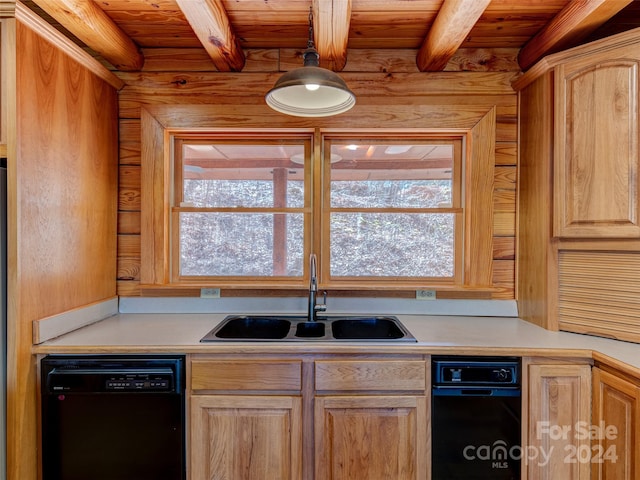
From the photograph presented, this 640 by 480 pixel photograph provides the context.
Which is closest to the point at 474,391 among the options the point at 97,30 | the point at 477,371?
the point at 477,371

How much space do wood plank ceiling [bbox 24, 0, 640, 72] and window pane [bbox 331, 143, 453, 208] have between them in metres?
0.47

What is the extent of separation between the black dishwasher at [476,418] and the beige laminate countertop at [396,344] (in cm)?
8

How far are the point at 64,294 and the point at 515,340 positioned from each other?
2.05 meters

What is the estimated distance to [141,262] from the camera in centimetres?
205

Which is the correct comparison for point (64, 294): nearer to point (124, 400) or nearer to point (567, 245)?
point (124, 400)

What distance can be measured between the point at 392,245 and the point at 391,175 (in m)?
0.42

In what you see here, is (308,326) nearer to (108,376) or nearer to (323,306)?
(323,306)

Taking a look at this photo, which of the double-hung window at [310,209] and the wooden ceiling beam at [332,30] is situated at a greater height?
the wooden ceiling beam at [332,30]

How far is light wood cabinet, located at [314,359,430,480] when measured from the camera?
150 cm

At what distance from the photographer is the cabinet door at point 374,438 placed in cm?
150

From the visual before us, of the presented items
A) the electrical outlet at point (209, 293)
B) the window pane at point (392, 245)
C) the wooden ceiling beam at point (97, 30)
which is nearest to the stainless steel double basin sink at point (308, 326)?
the electrical outlet at point (209, 293)

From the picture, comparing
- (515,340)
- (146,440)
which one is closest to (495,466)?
(515,340)

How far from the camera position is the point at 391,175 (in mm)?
2139

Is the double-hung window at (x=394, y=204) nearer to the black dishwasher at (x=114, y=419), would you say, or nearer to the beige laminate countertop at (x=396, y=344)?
the beige laminate countertop at (x=396, y=344)
